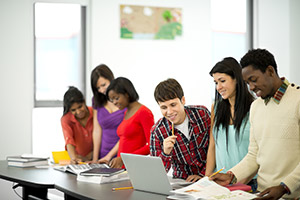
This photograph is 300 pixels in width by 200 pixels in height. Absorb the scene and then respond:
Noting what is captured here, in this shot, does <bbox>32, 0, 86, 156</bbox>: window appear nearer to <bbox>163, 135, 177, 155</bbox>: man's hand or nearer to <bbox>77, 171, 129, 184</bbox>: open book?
<bbox>77, 171, 129, 184</bbox>: open book

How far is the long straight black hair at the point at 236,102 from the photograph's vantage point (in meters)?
2.51

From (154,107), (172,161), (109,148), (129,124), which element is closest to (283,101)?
(172,161)

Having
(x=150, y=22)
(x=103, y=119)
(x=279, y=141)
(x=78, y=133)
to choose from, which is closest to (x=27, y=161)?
(x=78, y=133)

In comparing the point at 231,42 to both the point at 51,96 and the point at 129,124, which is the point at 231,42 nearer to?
the point at 51,96

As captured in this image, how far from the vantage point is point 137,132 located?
3.31m

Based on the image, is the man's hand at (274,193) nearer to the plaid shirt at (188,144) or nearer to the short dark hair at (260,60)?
the short dark hair at (260,60)

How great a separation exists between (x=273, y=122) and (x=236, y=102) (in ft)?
1.60

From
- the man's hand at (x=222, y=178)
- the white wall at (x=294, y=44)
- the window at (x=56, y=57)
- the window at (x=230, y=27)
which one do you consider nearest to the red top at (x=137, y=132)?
the man's hand at (x=222, y=178)

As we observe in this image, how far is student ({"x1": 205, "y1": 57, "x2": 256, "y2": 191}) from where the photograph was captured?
8.19 feet

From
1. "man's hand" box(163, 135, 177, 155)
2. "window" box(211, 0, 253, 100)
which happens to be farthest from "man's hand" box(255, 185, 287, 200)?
"window" box(211, 0, 253, 100)

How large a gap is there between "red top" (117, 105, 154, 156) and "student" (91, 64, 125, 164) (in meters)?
0.25

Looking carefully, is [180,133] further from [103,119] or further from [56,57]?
[56,57]

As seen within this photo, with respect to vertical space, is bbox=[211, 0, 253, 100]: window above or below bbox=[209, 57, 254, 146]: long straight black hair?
above

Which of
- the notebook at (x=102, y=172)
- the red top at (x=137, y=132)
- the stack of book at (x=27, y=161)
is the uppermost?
the red top at (x=137, y=132)
